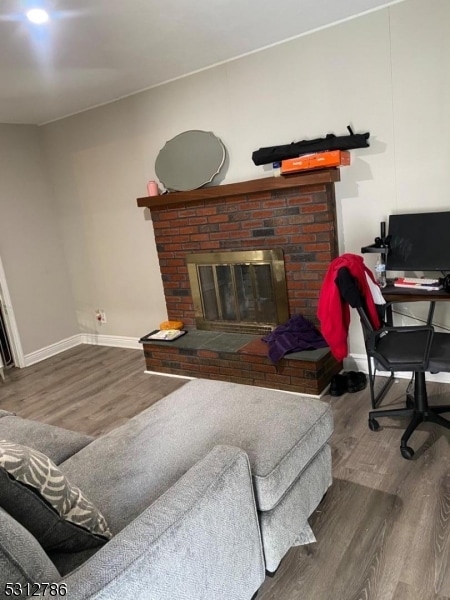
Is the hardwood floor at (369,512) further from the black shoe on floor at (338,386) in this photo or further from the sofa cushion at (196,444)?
the sofa cushion at (196,444)

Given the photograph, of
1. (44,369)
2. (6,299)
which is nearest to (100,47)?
(6,299)

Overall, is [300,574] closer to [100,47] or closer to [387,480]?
[387,480]

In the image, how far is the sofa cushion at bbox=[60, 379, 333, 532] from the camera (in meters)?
1.51

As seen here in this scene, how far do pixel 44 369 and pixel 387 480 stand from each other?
3372mm

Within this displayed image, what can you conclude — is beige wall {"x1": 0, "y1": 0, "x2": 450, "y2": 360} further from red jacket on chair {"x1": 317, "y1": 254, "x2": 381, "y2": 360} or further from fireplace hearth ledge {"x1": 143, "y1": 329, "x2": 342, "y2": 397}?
red jacket on chair {"x1": 317, "y1": 254, "x2": 381, "y2": 360}

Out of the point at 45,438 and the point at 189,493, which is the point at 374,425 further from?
the point at 45,438

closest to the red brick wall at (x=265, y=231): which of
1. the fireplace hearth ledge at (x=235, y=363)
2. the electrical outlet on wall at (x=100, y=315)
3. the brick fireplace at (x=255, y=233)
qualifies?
the brick fireplace at (x=255, y=233)

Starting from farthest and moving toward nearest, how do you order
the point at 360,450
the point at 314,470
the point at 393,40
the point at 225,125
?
the point at 225,125, the point at 393,40, the point at 360,450, the point at 314,470

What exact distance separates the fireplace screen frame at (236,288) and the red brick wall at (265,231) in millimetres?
52

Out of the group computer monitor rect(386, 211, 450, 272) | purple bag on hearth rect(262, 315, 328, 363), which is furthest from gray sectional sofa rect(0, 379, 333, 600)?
computer monitor rect(386, 211, 450, 272)

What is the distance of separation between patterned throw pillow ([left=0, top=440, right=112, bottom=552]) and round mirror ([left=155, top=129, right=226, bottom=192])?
279 cm

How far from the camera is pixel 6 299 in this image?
4352 millimetres

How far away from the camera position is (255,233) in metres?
3.46

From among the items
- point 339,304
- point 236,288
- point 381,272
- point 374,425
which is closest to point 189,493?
point 339,304
